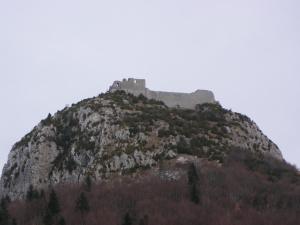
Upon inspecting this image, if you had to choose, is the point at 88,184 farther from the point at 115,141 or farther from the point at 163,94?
the point at 163,94

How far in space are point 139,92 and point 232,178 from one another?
29.0 metres

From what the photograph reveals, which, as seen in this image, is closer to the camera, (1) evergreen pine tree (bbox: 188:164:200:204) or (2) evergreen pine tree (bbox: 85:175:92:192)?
(1) evergreen pine tree (bbox: 188:164:200:204)

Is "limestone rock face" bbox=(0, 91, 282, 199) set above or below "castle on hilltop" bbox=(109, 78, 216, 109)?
below

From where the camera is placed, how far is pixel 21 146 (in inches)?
4924

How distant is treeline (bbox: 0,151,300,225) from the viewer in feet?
329

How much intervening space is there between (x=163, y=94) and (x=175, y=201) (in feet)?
111

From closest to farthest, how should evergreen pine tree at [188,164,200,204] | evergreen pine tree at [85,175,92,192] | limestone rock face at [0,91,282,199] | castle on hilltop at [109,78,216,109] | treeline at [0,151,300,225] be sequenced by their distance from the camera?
treeline at [0,151,300,225] → evergreen pine tree at [188,164,200,204] → evergreen pine tree at [85,175,92,192] → limestone rock face at [0,91,282,199] → castle on hilltop at [109,78,216,109]

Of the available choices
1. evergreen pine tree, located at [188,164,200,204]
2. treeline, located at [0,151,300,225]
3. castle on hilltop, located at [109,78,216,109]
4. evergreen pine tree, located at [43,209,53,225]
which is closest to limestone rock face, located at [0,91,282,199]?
castle on hilltop, located at [109,78,216,109]

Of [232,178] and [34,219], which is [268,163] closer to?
[232,178]

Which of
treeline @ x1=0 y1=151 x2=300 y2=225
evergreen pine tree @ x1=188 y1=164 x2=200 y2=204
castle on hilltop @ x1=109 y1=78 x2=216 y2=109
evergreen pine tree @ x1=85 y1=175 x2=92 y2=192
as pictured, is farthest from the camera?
castle on hilltop @ x1=109 y1=78 x2=216 y2=109

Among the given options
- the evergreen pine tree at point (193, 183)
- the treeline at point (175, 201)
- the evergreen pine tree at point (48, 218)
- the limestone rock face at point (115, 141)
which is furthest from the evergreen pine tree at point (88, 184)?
the evergreen pine tree at point (193, 183)

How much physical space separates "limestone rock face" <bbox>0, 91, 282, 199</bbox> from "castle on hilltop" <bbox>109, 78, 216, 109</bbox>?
222cm

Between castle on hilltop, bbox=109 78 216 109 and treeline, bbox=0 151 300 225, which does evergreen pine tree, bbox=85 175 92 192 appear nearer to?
treeline, bbox=0 151 300 225

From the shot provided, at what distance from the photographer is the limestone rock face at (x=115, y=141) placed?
113 m
